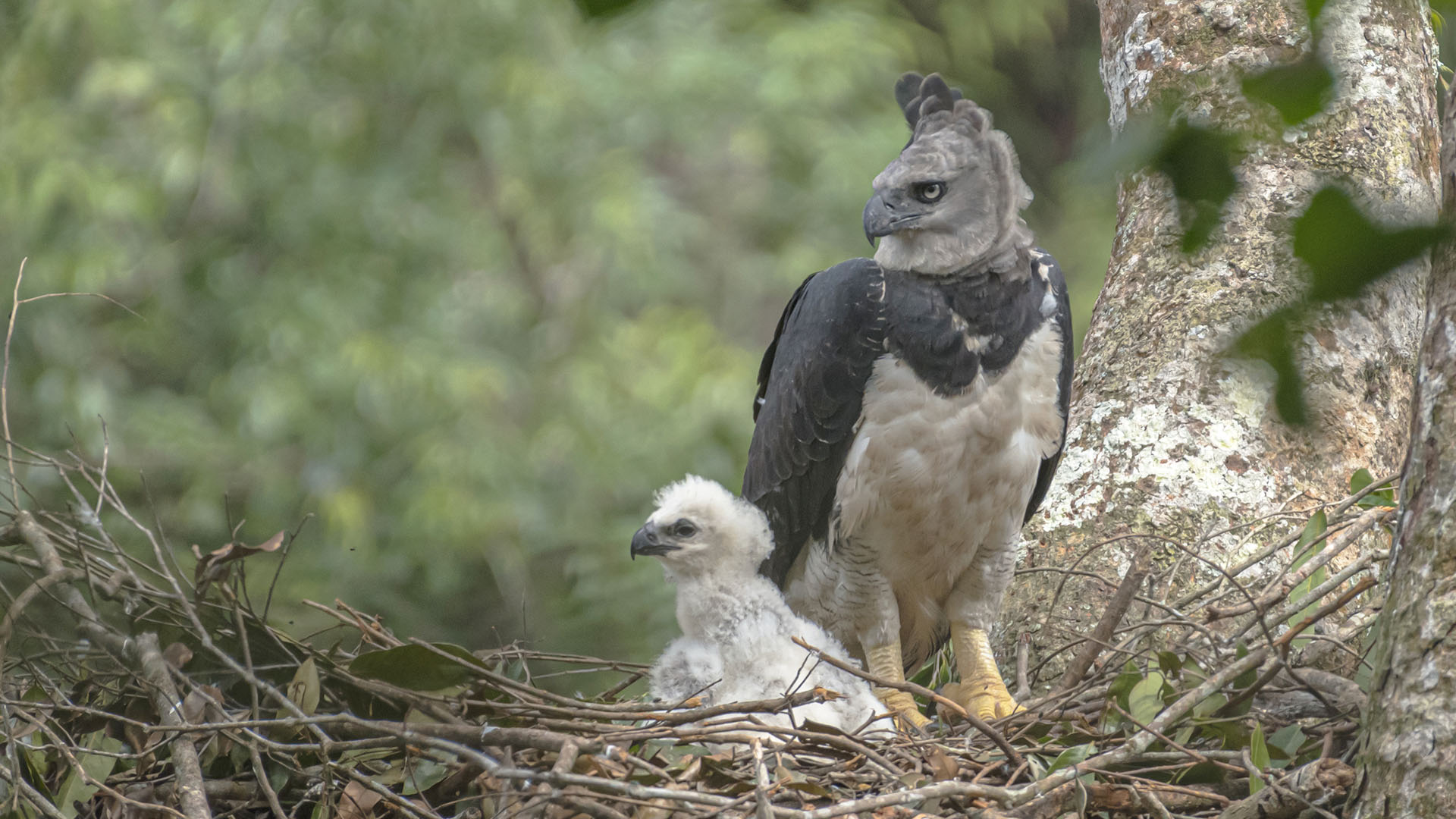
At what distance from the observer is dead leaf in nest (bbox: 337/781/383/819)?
1.92m

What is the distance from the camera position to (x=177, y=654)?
7.23 ft

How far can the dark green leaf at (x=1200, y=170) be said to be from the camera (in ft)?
2.06

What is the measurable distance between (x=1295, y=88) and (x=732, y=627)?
212 centimetres

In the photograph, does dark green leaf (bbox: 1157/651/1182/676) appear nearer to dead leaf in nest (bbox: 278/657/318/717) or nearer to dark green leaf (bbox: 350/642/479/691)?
dark green leaf (bbox: 350/642/479/691)

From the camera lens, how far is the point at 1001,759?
2.04 metres

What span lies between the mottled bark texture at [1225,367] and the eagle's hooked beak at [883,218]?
670 millimetres

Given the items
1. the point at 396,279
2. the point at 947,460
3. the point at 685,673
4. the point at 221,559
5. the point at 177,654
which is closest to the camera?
the point at 221,559

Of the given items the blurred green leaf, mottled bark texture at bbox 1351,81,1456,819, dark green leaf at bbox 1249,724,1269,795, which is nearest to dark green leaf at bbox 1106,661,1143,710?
dark green leaf at bbox 1249,724,1269,795

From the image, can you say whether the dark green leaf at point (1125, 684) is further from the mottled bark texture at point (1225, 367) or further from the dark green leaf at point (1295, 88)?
the dark green leaf at point (1295, 88)

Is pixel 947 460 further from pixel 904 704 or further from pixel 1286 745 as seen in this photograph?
pixel 1286 745

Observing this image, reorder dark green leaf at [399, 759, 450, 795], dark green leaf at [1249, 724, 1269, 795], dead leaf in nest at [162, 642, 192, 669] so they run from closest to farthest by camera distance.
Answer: dark green leaf at [1249, 724, 1269, 795], dark green leaf at [399, 759, 450, 795], dead leaf in nest at [162, 642, 192, 669]

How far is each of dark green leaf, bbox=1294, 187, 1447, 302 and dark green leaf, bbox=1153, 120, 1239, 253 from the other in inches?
2.3

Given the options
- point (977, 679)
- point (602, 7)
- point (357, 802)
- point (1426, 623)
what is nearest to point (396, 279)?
point (977, 679)

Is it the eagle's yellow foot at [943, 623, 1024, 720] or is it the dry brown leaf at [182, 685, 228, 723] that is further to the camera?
the eagle's yellow foot at [943, 623, 1024, 720]
